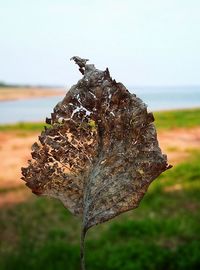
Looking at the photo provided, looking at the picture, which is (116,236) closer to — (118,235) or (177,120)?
(118,235)

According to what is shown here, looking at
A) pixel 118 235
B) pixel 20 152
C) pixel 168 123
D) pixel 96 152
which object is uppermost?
pixel 96 152

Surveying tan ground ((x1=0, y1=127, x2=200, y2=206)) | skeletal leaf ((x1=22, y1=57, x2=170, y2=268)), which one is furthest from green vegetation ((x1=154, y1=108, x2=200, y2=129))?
skeletal leaf ((x1=22, y1=57, x2=170, y2=268))

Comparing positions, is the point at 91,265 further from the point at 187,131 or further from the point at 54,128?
the point at 187,131

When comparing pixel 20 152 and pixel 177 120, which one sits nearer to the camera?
pixel 20 152

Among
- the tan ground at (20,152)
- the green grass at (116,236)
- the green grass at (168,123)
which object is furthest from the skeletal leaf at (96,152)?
Answer: the green grass at (168,123)

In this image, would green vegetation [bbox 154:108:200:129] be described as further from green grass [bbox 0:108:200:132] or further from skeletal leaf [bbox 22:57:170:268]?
skeletal leaf [bbox 22:57:170:268]

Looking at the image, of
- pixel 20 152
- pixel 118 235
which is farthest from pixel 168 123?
pixel 118 235

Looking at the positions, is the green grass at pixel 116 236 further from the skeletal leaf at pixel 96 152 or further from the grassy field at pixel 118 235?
the skeletal leaf at pixel 96 152

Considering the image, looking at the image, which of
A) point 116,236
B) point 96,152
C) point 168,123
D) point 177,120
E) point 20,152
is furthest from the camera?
point 177,120
